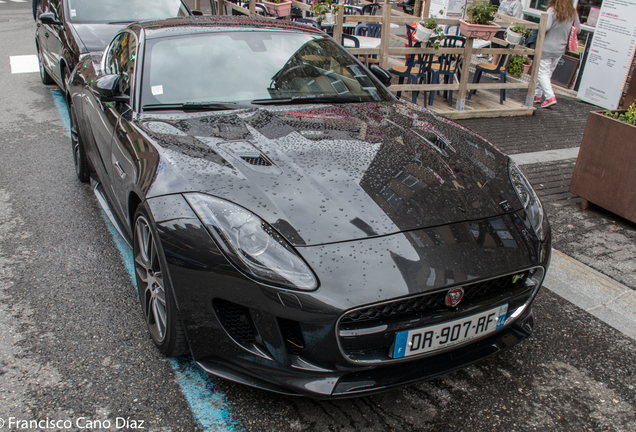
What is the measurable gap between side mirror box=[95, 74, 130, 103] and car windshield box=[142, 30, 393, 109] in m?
0.20

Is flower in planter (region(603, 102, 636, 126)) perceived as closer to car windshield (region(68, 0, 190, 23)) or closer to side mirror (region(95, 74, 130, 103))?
side mirror (region(95, 74, 130, 103))

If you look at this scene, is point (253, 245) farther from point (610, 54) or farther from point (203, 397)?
point (610, 54)

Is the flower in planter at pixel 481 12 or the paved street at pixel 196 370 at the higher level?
the flower in planter at pixel 481 12

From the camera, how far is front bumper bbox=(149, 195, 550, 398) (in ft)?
6.45

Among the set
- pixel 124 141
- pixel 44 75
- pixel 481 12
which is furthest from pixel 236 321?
pixel 44 75

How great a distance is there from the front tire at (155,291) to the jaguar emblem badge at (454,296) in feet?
3.73

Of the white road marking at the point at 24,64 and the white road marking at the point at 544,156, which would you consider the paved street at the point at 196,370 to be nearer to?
the white road marking at the point at 544,156

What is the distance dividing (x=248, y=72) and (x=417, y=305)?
6.33 ft

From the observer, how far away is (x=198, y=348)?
2.21 metres

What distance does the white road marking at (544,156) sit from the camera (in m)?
5.86

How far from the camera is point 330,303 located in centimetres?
193

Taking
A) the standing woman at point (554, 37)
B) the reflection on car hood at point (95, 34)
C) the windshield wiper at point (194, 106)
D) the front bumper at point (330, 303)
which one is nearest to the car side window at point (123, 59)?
the windshield wiper at point (194, 106)

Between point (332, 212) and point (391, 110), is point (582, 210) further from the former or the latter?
point (332, 212)

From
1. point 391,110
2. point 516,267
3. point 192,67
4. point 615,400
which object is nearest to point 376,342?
point 516,267
